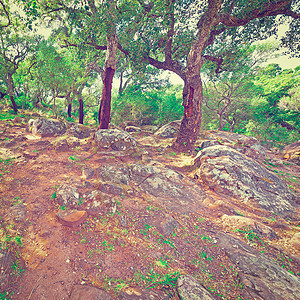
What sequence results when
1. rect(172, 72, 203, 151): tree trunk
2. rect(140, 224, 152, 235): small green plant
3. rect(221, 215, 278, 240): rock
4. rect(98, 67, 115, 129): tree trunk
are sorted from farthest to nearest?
rect(98, 67, 115, 129): tree trunk → rect(172, 72, 203, 151): tree trunk → rect(221, 215, 278, 240): rock → rect(140, 224, 152, 235): small green plant

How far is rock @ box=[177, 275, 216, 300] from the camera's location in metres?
2.39

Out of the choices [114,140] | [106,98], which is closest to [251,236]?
[114,140]

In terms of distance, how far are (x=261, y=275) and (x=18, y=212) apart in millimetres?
5344

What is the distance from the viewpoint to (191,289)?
250 cm

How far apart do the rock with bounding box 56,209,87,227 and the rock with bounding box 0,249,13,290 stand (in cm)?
103

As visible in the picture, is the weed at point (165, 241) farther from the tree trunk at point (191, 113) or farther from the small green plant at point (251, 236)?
the tree trunk at point (191, 113)

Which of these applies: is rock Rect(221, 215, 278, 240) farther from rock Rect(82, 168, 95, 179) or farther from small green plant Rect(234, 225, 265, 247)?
rock Rect(82, 168, 95, 179)

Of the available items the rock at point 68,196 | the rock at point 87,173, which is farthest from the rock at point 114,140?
the rock at point 68,196

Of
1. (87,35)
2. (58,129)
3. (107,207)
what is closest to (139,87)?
(87,35)

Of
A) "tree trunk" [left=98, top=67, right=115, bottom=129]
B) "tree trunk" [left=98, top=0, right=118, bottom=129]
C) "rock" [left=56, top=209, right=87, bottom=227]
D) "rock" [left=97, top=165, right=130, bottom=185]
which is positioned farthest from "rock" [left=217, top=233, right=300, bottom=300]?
"tree trunk" [left=98, top=0, right=118, bottom=129]

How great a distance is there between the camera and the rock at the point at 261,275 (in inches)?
101

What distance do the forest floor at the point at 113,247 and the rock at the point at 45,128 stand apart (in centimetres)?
586

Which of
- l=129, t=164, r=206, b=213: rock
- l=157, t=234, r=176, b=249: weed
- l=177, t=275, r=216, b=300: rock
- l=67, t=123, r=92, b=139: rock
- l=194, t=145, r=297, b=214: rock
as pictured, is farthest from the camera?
l=67, t=123, r=92, b=139: rock

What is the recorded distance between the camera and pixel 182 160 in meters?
8.86
